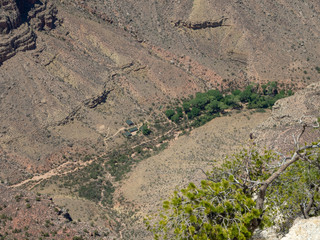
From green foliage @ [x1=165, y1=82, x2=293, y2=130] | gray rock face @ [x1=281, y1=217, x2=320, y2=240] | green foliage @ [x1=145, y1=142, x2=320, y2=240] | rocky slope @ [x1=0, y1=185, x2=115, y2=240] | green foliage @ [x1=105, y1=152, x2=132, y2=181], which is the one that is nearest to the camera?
green foliage @ [x1=145, y1=142, x2=320, y2=240]

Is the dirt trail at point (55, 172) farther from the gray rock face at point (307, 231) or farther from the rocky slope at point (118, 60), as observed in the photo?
the gray rock face at point (307, 231)

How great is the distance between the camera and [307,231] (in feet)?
70.3

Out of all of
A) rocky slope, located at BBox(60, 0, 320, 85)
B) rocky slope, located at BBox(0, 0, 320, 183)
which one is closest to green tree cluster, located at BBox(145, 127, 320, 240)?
rocky slope, located at BBox(0, 0, 320, 183)

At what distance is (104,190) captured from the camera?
51875 millimetres

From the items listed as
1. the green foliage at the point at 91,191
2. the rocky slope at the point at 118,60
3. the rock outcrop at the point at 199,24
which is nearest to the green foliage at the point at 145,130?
the rocky slope at the point at 118,60

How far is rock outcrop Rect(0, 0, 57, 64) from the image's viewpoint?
63250 mm

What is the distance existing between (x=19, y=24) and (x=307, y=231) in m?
57.8

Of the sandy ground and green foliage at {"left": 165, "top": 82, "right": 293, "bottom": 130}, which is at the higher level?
the sandy ground

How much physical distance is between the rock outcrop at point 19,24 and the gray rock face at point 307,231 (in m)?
54.6

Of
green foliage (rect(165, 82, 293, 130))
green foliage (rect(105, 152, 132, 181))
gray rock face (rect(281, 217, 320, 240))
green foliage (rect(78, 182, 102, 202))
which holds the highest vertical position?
gray rock face (rect(281, 217, 320, 240))

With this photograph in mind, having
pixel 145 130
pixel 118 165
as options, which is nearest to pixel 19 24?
pixel 145 130

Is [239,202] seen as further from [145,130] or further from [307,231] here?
[145,130]

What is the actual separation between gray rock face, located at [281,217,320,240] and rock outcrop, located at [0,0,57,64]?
179ft

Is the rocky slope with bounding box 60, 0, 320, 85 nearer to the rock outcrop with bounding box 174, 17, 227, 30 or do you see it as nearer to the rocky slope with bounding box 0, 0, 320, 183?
the rock outcrop with bounding box 174, 17, 227, 30
